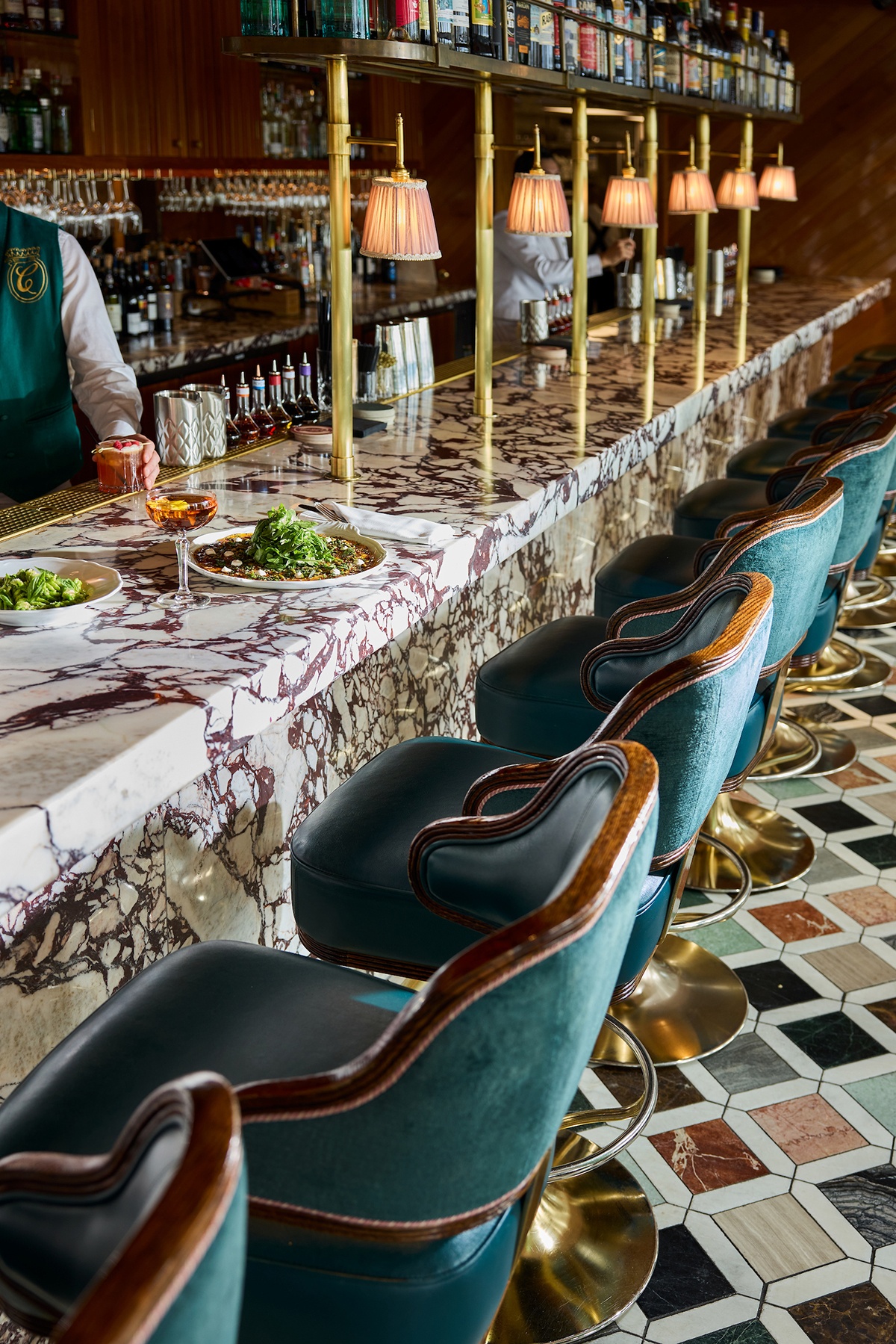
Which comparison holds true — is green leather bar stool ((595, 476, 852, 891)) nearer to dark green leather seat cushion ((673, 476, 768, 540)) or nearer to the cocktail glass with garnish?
dark green leather seat cushion ((673, 476, 768, 540))

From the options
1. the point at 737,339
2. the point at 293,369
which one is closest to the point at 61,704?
the point at 293,369

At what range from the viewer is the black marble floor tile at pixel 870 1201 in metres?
2.02

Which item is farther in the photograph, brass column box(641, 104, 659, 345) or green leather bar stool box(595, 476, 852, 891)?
brass column box(641, 104, 659, 345)

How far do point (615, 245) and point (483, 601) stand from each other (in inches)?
154

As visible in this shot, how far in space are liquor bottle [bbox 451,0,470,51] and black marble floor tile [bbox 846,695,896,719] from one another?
245 cm

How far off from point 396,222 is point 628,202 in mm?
1936

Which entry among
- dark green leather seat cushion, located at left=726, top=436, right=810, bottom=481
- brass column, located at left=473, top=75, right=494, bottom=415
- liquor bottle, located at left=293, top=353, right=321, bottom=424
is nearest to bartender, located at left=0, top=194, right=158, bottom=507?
liquor bottle, located at left=293, top=353, right=321, bottom=424

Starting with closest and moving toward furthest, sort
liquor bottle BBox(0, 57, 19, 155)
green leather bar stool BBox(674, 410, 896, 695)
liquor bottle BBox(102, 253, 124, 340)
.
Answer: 1. green leather bar stool BBox(674, 410, 896, 695)
2. liquor bottle BBox(0, 57, 19, 155)
3. liquor bottle BBox(102, 253, 124, 340)

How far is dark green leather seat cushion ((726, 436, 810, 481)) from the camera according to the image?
4.23 metres

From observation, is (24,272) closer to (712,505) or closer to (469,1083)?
(712,505)

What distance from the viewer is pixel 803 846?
3.26 m

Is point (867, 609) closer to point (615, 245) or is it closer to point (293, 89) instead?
point (615, 245)

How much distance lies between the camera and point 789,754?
3760 mm

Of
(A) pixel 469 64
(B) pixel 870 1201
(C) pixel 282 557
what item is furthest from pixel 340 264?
(B) pixel 870 1201
